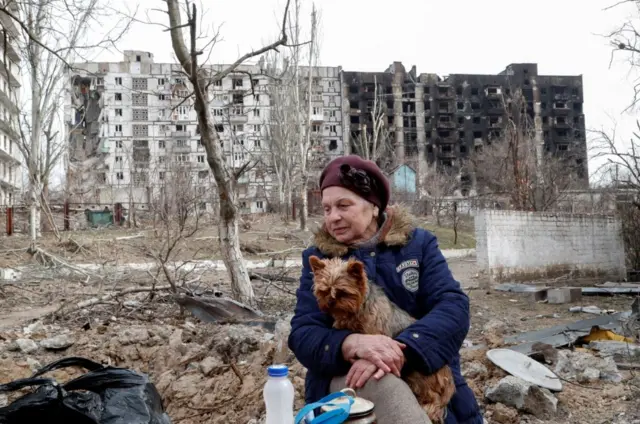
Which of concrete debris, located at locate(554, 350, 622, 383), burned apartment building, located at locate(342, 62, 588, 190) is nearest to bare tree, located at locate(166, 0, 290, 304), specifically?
concrete debris, located at locate(554, 350, 622, 383)

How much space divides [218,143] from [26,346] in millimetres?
3528

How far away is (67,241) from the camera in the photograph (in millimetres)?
19766

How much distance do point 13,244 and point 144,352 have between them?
16.8m

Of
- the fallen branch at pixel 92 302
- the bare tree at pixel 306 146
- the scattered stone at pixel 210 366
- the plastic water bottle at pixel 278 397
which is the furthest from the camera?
the bare tree at pixel 306 146

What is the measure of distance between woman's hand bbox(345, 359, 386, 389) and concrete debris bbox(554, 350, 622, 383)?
3583 mm

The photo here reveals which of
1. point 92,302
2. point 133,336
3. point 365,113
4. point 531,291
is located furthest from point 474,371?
point 365,113

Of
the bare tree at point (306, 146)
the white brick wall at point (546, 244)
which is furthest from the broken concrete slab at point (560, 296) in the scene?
the bare tree at point (306, 146)

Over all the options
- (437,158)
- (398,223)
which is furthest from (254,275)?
(437,158)

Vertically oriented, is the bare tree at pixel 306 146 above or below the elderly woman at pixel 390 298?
above

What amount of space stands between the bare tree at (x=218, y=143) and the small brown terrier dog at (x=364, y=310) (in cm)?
567

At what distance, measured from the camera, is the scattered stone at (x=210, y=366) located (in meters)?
4.52

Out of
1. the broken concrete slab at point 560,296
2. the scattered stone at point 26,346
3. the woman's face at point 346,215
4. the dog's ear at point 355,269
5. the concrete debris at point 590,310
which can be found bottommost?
the concrete debris at point 590,310

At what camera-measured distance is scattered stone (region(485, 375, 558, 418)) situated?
3.97 m

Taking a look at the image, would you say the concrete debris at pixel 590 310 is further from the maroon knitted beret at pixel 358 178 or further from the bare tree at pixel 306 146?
the bare tree at pixel 306 146
